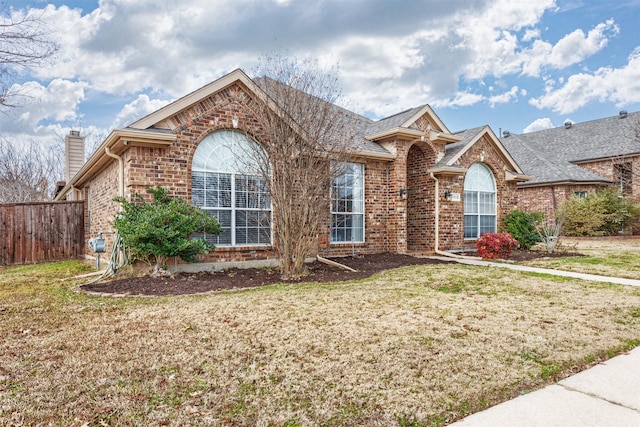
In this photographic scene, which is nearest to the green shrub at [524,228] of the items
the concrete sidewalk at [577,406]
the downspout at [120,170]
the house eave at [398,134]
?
the house eave at [398,134]

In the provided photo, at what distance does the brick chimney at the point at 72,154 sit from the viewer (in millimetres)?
17297

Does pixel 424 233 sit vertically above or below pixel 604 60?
below

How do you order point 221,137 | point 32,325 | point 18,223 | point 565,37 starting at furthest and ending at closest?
point 565,37 < point 18,223 < point 221,137 < point 32,325

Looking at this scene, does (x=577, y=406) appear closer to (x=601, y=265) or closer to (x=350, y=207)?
(x=601, y=265)

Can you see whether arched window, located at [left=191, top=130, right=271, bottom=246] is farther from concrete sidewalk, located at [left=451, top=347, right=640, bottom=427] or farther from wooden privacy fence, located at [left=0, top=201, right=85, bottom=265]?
wooden privacy fence, located at [left=0, top=201, right=85, bottom=265]

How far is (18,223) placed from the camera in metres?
12.7

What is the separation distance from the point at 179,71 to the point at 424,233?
11.7m

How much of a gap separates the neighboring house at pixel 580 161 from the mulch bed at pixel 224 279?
15.6 meters

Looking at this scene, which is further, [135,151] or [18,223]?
[18,223]

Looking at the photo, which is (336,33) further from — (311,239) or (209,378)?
(209,378)

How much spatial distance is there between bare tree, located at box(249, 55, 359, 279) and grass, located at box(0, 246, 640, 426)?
1.97m

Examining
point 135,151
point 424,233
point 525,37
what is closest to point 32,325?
point 135,151

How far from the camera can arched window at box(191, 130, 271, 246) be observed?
922 centimetres

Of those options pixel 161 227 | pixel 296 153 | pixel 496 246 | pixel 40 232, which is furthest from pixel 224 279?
pixel 40 232
